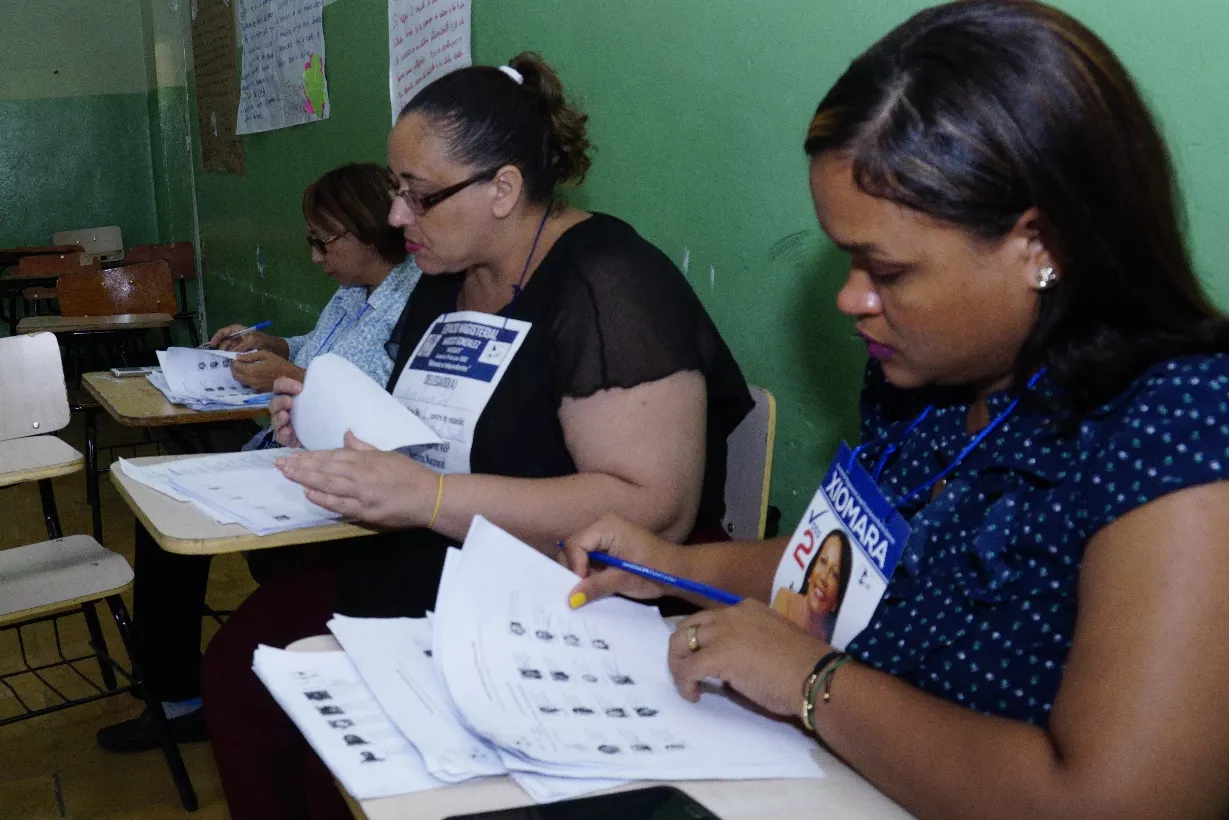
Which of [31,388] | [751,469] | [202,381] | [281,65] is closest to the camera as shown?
[751,469]

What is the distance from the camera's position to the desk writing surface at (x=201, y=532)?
1325mm

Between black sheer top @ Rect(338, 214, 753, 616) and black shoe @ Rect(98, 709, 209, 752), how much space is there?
983 mm

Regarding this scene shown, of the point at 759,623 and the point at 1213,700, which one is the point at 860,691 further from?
the point at 1213,700

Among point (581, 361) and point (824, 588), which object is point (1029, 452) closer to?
point (824, 588)

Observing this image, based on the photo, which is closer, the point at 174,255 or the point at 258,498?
the point at 258,498

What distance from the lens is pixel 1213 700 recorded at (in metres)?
0.62

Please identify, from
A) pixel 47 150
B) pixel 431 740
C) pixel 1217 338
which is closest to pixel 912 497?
pixel 1217 338

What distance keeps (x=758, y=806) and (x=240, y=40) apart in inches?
176

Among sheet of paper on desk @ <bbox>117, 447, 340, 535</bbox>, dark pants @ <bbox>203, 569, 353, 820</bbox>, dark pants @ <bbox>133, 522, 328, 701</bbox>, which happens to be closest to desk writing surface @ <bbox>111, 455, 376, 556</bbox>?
sheet of paper on desk @ <bbox>117, 447, 340, 535</bbox>

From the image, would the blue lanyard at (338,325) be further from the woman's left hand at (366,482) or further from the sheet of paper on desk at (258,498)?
the woman's left hand at (366,482)

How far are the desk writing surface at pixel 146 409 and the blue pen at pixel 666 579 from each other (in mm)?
1718

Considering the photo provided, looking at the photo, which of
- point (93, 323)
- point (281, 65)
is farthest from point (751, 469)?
point (93, 323)

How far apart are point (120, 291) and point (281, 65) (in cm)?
159

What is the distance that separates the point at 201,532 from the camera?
1.36 m
